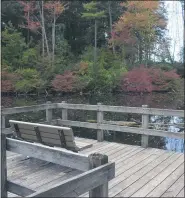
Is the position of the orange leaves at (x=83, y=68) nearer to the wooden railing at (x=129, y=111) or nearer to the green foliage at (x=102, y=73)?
the green foliage at (x=102, y=73)

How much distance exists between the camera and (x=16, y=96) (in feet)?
71.8

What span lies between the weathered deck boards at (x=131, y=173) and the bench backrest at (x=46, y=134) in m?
0.32

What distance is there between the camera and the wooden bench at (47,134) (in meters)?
3.83

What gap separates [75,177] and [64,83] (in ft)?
68.4

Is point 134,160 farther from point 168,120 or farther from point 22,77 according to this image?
point 22,77

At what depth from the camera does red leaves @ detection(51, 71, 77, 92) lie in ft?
74.2

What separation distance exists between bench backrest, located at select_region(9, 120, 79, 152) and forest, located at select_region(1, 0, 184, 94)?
17.9 meters

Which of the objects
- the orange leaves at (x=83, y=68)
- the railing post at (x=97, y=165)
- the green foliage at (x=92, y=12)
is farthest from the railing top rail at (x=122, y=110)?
the green foliage at (x=92, y=12)

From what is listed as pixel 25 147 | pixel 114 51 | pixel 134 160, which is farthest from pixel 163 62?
pixel 25 147

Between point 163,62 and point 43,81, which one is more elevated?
point 163,62

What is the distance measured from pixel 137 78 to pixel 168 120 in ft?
36.2

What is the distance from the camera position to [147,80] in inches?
926

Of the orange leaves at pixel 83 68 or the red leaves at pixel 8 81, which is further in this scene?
the orange leaves at pixel 83 68

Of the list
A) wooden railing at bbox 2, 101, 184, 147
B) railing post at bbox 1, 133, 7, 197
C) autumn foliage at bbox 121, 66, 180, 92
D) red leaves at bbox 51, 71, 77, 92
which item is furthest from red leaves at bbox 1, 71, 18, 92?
railing post at bbox 1, 133, 7, 197
